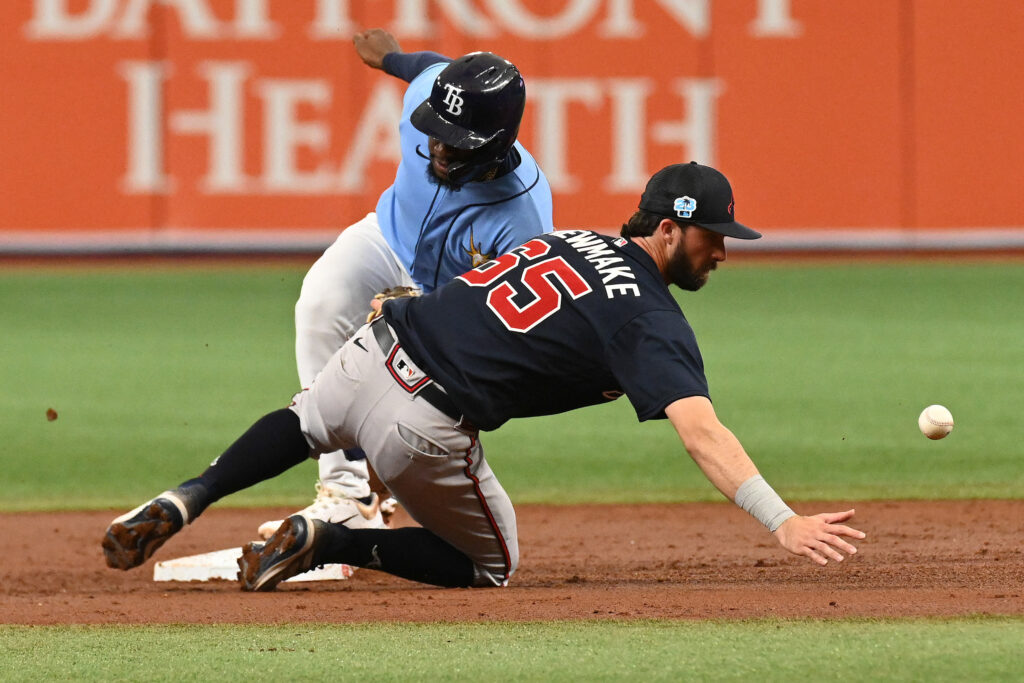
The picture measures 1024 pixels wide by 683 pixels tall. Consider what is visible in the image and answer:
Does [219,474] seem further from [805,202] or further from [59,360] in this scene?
[805,202]

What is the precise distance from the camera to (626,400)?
9.16 m

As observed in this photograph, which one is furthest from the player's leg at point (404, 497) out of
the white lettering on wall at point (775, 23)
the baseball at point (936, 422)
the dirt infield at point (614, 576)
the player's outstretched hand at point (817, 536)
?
the white lettering on wall at point (775, 23)

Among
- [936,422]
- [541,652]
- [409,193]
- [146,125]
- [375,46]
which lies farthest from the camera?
[146,125]

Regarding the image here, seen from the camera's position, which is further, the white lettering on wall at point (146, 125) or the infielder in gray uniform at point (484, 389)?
the white lettering on wall at point (146, 125)

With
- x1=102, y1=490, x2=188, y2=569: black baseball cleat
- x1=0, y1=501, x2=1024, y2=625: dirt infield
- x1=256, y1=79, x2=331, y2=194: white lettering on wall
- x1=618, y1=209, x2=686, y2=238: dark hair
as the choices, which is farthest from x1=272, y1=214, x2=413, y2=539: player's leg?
x1=256, y1=79, x2=331, y2=194: white lettering on wall

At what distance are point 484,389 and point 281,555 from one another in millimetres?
899

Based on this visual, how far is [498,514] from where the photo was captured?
483 cm

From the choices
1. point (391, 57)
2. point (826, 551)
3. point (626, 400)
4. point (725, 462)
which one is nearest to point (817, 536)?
point (826, 551)

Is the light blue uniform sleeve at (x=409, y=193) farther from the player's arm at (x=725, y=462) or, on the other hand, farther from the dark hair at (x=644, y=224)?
the player's arm at (x=725, y=462)

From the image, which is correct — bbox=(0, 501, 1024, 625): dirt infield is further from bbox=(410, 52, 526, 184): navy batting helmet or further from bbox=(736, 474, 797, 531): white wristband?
bbox=(410, 52, 526, 184): navy batting helmet

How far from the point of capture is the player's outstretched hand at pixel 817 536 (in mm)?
3713

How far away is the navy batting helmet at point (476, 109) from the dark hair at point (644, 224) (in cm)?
75

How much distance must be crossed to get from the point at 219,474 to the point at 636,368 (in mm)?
1411

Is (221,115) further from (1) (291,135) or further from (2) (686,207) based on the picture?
(2) (686,207)
